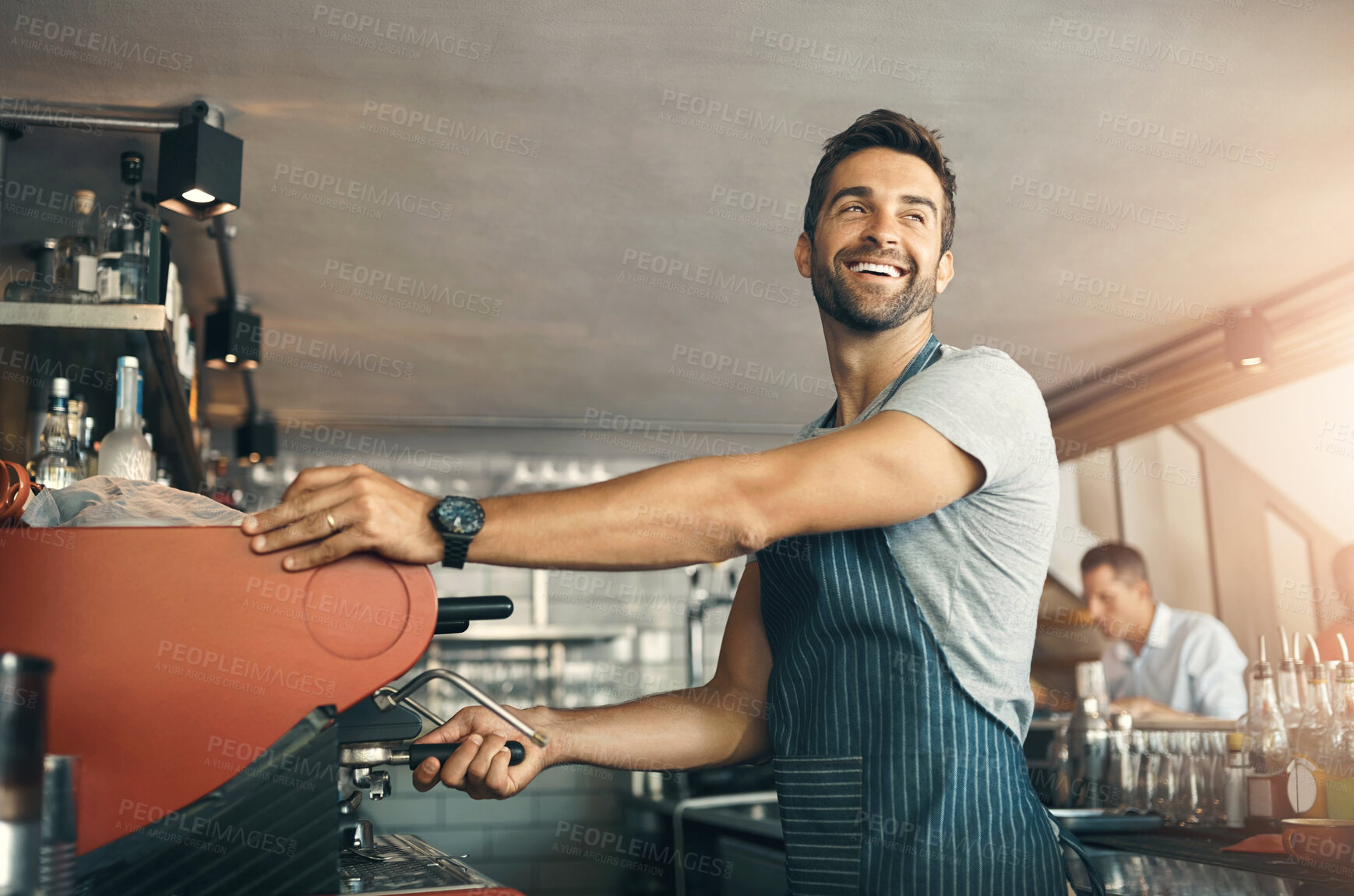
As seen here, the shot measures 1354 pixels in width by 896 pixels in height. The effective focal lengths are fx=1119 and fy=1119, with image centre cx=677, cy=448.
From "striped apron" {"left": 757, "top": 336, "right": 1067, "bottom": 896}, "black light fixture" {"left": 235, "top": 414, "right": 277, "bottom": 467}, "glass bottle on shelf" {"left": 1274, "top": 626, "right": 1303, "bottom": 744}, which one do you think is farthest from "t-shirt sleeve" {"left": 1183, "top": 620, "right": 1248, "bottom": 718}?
"black light fixture" {"left": 235, "top": 414, "right": 277, "bottom": 467}

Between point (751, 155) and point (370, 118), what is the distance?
0.87m

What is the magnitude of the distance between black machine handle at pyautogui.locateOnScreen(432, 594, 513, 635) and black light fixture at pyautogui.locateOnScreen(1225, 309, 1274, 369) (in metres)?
3.48

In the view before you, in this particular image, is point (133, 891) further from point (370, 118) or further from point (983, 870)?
point (370, 118)

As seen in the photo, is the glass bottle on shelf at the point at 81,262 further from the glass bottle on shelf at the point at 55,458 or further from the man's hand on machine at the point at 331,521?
the man's hand on machine at the point at 331,521

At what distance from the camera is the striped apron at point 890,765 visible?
1.01 m

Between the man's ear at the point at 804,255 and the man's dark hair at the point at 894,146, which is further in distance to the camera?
the man's ear at the point at 804,255

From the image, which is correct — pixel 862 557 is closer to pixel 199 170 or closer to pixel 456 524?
pixel 456 524

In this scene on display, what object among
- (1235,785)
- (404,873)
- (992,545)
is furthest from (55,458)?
(1235,785)

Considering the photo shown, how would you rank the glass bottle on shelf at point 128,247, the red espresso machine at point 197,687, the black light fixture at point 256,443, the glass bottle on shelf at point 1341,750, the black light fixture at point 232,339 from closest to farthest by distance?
the red espresso machine at point 197,687, the glass bottle on shelf at point 1341,750, the glass bottle on shelf at point 128,247, the black light fixture at point 232,339, the black light fixture at point 256,443

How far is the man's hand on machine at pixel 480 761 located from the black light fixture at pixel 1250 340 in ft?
11.0

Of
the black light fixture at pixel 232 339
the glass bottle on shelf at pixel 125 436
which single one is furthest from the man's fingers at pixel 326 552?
the black light fixture at pixel 232 339

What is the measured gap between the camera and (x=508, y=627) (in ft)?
16.6

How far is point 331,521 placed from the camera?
30.8 inches

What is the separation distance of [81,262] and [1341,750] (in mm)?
2281
